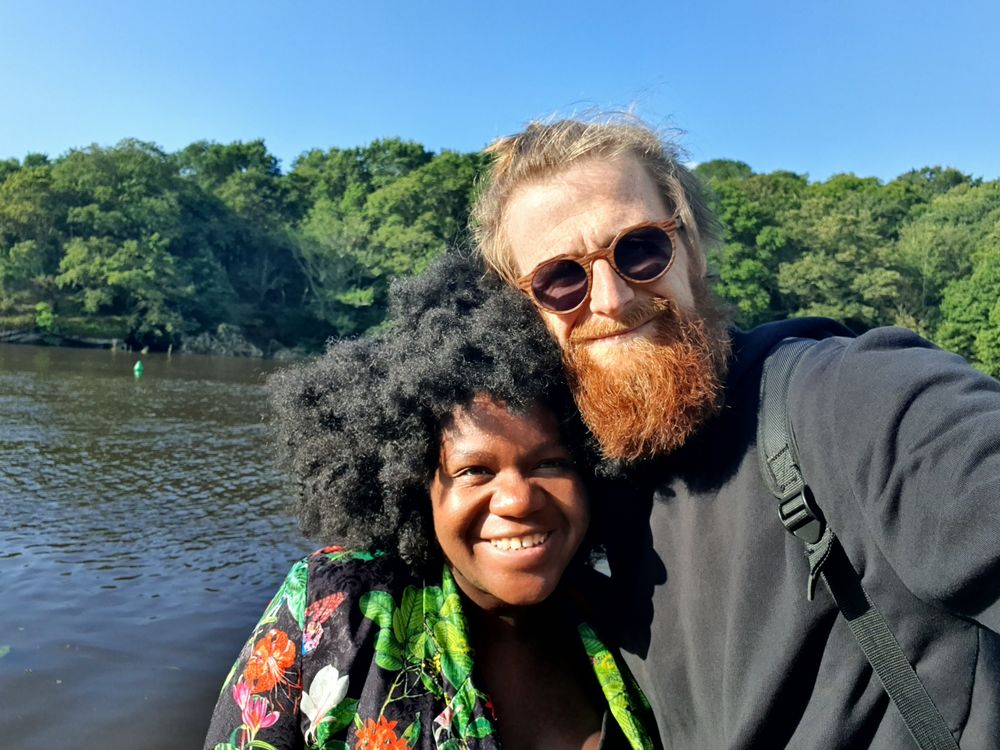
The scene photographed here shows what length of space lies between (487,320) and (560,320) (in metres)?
0.22

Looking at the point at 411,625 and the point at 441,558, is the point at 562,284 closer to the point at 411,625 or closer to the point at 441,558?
the point at 441,558

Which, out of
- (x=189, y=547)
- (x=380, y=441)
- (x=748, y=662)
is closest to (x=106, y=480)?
(x=189, y=547)

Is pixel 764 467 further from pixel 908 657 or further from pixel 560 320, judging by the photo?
pixel 560 320

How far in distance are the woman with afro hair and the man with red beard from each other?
5.9 inches

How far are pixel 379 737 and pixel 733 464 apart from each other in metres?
1.09

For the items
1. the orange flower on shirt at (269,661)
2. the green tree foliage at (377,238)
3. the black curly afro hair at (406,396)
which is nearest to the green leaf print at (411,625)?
the black curly afro hair at (406,396)

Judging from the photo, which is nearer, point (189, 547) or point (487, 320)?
point (487, 320)

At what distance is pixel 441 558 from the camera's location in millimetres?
2264

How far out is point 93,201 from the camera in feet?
165

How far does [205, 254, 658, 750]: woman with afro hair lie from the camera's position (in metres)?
1.86

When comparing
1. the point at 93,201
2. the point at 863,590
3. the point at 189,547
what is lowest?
the point at 189,547

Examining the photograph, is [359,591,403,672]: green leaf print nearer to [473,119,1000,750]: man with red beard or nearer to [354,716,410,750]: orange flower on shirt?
[354,716,410,750]: orange flower on shirt

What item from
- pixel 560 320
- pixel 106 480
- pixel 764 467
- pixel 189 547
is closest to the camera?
pixel 764 467

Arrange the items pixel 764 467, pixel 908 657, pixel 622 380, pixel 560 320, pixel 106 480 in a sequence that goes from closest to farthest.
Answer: pixel 908 657
pixel 764 467
pixel 622 380
pixel 560 320
pixel 106 480
